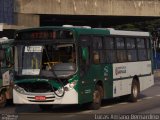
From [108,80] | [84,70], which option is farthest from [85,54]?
[108,80]

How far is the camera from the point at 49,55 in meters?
17.7

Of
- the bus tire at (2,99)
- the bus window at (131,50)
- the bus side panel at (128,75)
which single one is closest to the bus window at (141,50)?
the bus side panel at (128,75)

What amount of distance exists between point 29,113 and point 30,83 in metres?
1.23

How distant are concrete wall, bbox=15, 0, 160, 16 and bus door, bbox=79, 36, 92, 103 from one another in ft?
81.8

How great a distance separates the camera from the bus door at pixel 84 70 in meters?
17.7

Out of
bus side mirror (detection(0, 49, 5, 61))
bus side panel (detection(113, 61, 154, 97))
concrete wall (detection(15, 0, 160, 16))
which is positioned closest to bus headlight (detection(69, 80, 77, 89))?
bus side panel (detection(113, 61, 154, 97))

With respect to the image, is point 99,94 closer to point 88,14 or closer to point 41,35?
point 41,35

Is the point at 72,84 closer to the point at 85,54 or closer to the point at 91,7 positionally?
the point at 85,54

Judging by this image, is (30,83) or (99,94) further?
(99,94)

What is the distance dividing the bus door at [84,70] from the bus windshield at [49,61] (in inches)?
13.4

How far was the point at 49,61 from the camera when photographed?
57.8 ft

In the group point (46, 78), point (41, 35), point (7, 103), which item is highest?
point (41, 35)

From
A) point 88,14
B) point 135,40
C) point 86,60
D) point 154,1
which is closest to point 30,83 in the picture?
point 86,60

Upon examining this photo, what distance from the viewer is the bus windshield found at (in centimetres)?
1742
